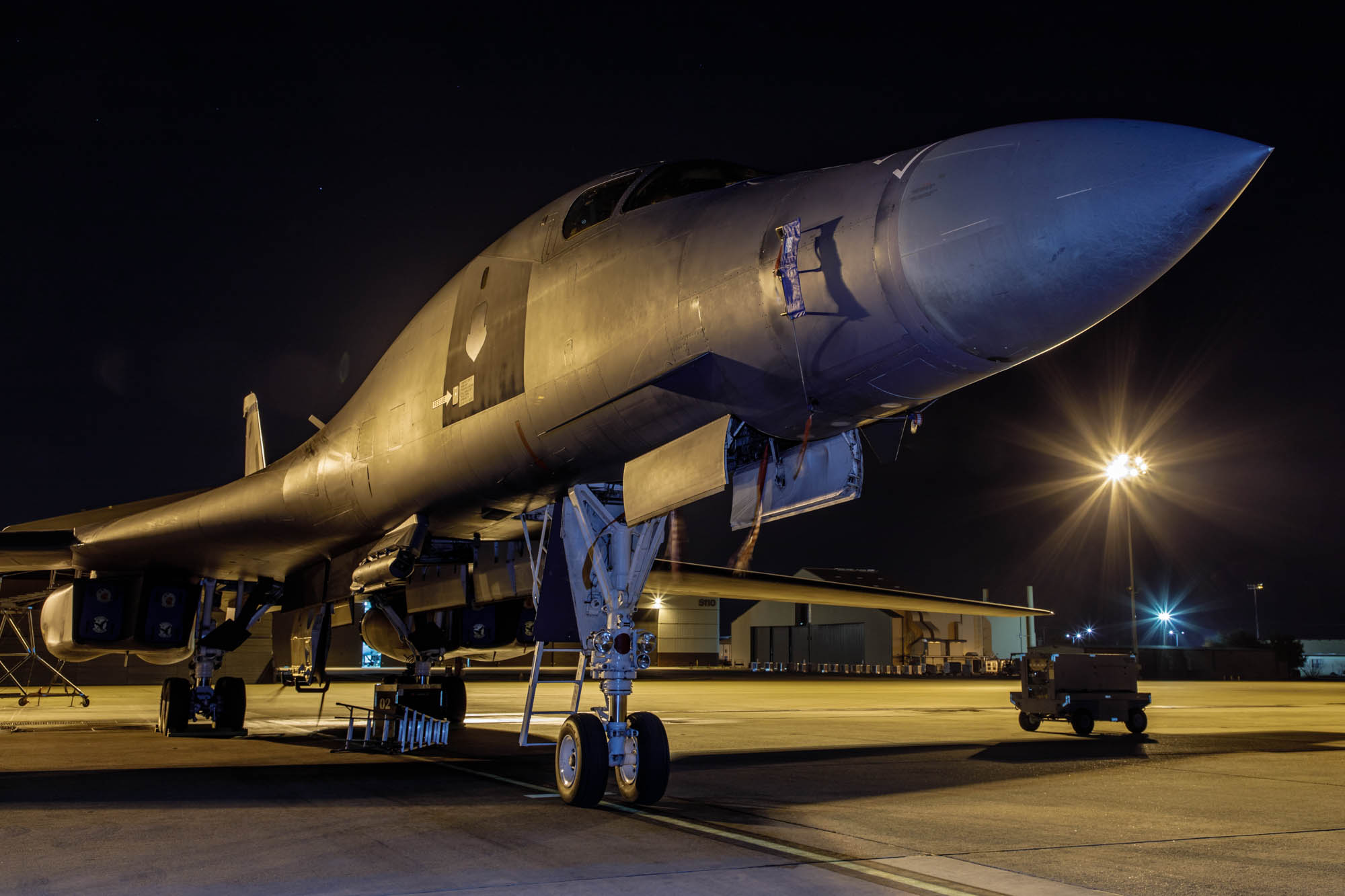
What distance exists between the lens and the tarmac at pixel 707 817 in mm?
4926

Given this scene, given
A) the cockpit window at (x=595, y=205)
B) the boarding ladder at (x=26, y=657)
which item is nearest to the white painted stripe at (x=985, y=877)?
the cockpit window at (x=595, y=205)

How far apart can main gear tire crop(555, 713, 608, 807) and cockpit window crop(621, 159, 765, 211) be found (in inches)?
139

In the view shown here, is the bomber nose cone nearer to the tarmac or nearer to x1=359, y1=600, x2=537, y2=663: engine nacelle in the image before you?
the tarmac

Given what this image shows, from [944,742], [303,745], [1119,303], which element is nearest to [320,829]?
[1119,303]

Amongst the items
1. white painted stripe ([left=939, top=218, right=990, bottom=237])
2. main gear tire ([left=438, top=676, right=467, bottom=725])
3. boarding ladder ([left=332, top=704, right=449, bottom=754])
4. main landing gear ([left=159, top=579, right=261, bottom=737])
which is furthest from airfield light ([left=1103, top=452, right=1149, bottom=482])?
white painted stripe ([left=939, top=218, right=990, bottom=237])

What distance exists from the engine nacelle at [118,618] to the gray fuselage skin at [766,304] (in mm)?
6226

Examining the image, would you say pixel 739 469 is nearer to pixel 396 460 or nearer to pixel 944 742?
pixel 396 460

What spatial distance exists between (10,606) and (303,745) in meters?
10.0

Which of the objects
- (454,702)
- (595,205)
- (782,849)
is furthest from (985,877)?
(454,702)

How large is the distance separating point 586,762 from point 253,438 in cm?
1537

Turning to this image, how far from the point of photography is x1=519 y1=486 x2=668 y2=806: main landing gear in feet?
22.5

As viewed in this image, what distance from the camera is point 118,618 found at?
13.9 metres

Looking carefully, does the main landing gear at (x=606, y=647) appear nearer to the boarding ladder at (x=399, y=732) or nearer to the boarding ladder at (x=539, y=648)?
the boarding ladder at (x=539, y=648)

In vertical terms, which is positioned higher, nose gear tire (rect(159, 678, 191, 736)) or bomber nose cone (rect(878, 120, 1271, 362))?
bomber nose cone (rect(878, 120, 1271, 362))
